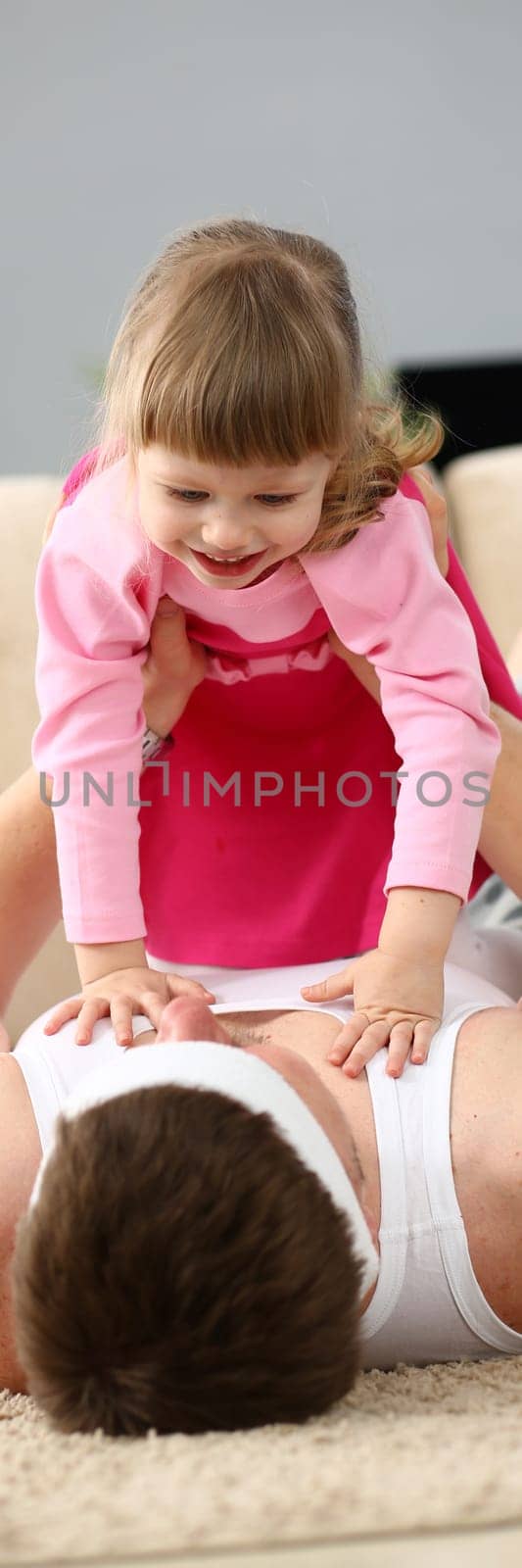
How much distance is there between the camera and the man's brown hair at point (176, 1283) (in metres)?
0.73

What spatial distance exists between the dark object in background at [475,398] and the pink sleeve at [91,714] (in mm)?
2072

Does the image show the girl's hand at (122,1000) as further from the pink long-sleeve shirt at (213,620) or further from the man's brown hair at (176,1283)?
the man's brown hair at (176,1283)

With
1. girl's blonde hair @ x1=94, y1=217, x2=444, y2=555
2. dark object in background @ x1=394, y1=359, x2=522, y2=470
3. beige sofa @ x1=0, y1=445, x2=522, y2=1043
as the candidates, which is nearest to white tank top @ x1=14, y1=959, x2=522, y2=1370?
girl's blonde hair @ x1=94, y1=217, x2=444, y2=555

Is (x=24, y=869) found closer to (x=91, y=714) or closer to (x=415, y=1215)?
(x=91, y=714)

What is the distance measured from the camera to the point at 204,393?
982 millimetres

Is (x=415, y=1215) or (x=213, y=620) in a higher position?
(x=213, y=620)

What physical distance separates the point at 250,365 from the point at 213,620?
0.27 meters

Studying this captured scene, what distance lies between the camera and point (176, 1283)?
73cm

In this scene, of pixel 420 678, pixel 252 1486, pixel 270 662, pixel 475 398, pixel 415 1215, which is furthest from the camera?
pixel 475 398

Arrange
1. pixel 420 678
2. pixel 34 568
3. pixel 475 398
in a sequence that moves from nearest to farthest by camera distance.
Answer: pixel 420 678
pixel 34 568
pixel 475 398

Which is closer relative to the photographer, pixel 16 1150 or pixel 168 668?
pixel 16 1150

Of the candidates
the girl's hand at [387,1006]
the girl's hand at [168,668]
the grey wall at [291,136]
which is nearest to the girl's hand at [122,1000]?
the girl's hand at [387,1006]

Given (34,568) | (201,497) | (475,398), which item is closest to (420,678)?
(201,497)

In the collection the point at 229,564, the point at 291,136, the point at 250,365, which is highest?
the point at 291,136
